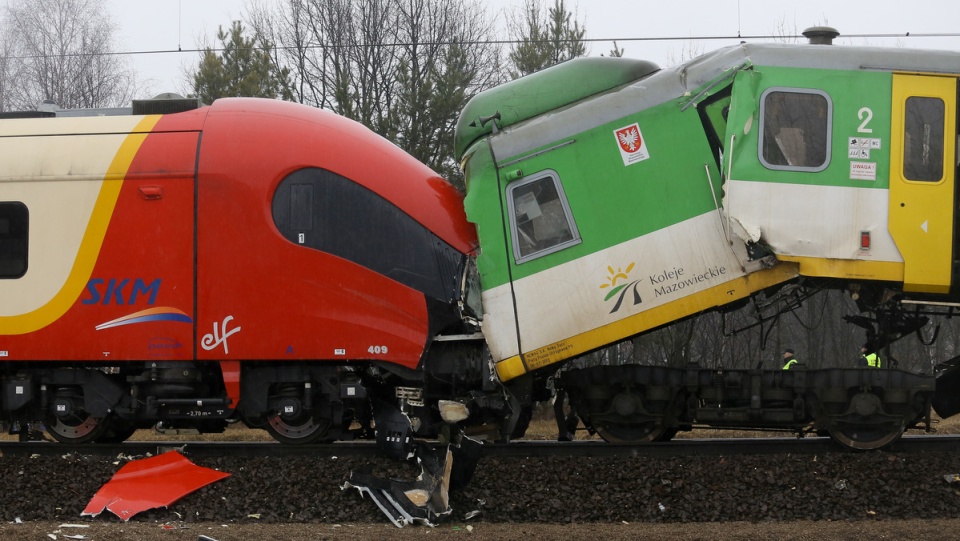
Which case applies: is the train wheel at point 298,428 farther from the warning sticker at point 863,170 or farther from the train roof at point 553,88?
the warning sticker at point 863,170

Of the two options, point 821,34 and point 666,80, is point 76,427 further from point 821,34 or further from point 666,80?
point 821,34

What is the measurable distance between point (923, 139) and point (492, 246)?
4.09m

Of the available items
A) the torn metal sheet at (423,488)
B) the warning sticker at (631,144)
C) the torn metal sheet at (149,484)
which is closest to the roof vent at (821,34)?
the warning sticker at (631,144)

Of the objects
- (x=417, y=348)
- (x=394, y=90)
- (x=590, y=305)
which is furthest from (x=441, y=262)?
(x=394, y=90)

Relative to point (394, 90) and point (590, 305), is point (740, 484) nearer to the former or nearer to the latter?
point (590, 305)

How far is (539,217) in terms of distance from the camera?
30.7 feet

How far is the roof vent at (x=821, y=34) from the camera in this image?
9.60m

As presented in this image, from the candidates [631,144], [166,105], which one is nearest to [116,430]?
[166,105]

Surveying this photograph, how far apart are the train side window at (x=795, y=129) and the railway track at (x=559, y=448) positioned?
285cm

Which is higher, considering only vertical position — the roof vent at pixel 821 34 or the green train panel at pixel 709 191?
the roof vent at pixel 821 34

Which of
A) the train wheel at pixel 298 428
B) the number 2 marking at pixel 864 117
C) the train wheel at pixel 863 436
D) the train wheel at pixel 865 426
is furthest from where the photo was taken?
the train wheel at pixel 298 428

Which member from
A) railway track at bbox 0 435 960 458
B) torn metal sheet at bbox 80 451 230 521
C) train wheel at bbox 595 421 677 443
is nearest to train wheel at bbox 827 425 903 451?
railway track at bbox 0 435 960 458

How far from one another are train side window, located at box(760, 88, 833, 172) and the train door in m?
0.41

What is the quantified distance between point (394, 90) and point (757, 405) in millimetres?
20154
